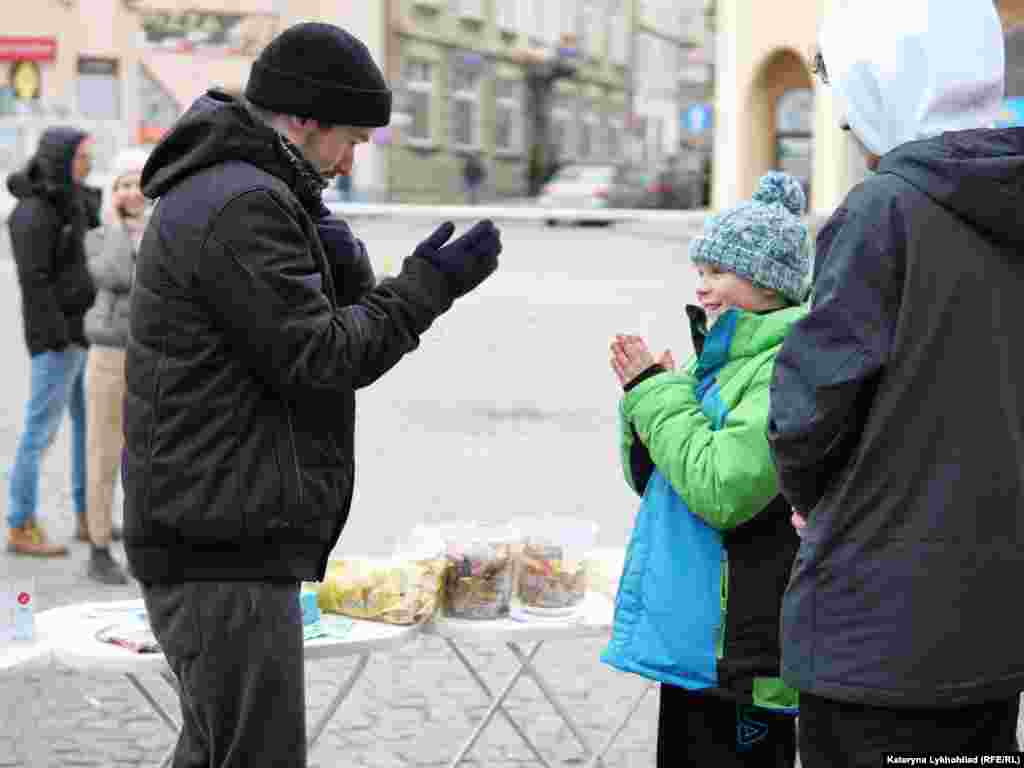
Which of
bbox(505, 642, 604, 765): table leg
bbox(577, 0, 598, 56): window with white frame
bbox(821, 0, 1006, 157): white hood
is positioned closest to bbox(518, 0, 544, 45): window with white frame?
bbox(577, 0, 598, 56): window with white frame

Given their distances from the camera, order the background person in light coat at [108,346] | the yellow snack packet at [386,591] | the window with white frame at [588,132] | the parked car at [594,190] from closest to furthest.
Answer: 1. the yellow snack packet at [386,591]
2. the background person in light coat at [108,346]
3. the parked car at [594,190]
4. the window with white frame at [588,132]

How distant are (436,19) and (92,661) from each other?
47.2 m

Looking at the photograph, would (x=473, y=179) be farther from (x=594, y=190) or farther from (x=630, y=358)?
(x=630, y=358)

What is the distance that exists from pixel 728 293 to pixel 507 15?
168ft

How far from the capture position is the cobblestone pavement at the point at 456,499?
15.6 feet

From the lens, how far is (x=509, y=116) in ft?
173

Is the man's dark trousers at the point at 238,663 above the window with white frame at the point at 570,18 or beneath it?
beneath

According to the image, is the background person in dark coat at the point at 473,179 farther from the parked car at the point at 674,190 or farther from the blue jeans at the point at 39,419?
the blue jeans at the point at 39,419

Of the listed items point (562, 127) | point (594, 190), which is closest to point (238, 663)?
point (594, 190)

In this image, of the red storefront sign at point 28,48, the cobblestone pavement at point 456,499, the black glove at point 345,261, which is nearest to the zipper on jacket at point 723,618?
the black glove at point 345,261

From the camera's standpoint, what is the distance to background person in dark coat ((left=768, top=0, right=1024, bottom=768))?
2172mm

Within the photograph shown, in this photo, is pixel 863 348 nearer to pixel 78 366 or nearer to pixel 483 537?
pixel 483 537

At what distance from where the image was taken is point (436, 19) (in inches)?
1935

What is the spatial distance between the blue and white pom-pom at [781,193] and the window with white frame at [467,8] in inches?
1886
